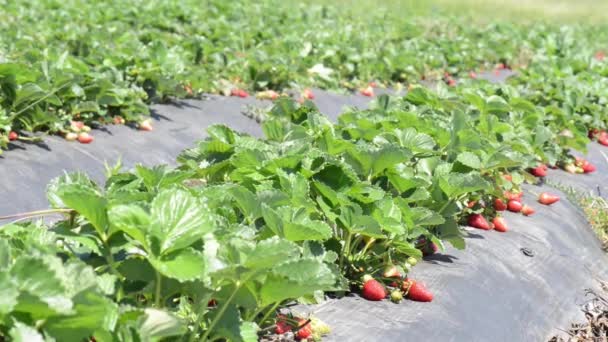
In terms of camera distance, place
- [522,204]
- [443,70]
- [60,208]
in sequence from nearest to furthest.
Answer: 1. [60,208]
2. [522,204]
3. [443,70]

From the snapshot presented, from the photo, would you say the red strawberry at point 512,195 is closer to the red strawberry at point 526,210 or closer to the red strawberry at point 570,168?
the red strawberry at point 526,210

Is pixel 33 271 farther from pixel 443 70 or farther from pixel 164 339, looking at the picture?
pixel 443 70

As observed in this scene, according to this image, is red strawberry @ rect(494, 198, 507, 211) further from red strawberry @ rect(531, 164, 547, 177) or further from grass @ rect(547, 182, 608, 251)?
red strawberry @ rect(531, 164, 547, 177)

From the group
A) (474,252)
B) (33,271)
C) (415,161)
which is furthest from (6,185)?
(33,271)

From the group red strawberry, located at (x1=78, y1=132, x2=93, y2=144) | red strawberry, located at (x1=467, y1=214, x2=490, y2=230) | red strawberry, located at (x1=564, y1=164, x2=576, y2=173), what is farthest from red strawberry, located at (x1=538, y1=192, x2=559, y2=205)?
red strawberry, located at (x1=78, y1=132, x2=93, y2=144)

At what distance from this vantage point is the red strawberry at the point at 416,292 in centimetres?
353

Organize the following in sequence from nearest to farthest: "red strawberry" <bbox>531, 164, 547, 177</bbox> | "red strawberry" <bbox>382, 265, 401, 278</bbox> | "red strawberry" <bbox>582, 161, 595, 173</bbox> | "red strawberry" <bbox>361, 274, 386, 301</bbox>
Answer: "red strawberry" <bbox>361, 274, 386, 301</bbox>
"red strawberry" <bbox>382, 265, 401, 278</bbox>
"red strawberry" <bbox>531, 164, 547, 177</bbox>
"red strawberry" <bbox>582, 161, 595, 173</bbox>

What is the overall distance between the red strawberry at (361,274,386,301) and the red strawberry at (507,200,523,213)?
6.57 ft

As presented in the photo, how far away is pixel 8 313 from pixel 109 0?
11.4 meters

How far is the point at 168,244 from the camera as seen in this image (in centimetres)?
218

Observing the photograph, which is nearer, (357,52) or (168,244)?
(168,244)

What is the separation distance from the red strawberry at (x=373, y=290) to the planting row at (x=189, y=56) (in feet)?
9.01

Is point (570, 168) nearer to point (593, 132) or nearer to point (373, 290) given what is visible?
point (593, 132)

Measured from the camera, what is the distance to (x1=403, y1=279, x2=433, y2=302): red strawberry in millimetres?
3527
